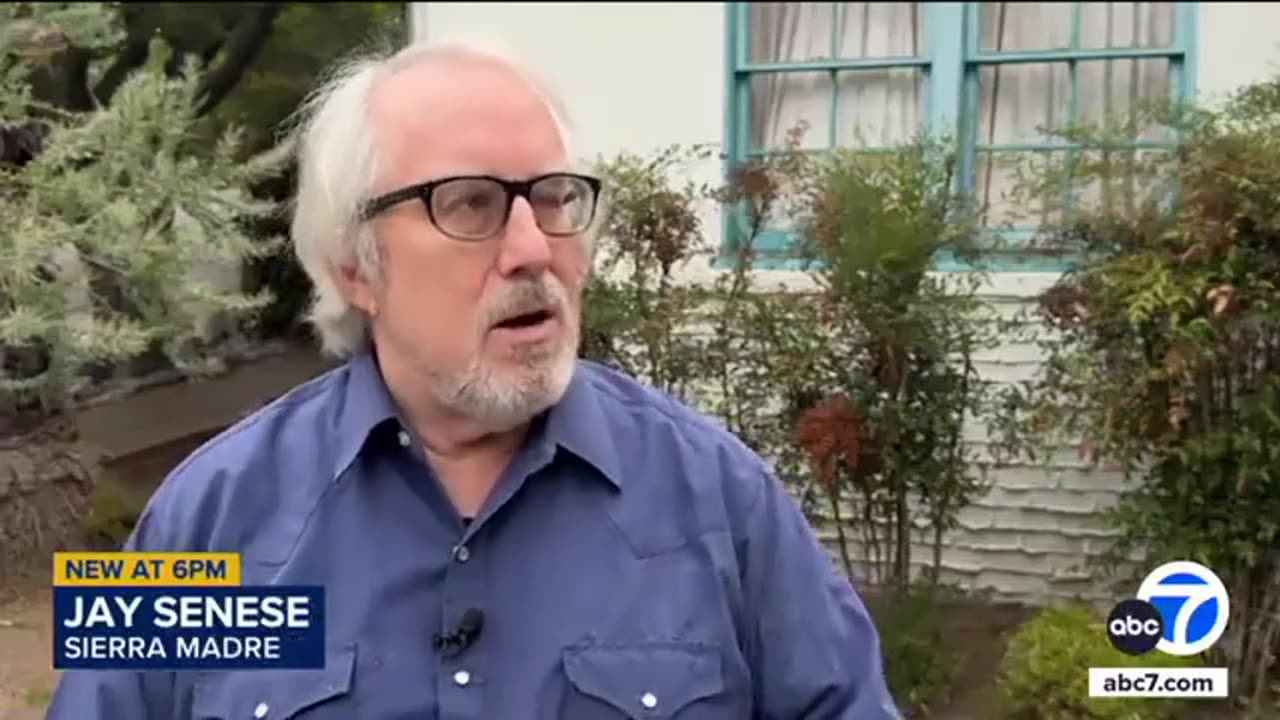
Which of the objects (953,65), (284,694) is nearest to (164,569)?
(284,694)

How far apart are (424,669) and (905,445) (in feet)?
9.06

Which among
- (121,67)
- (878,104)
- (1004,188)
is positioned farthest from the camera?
(121,67)

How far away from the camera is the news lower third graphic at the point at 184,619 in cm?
175

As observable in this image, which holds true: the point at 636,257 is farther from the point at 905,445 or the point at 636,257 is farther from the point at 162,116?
the point at 162,116

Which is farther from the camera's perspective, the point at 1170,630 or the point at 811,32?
the point at 811,32

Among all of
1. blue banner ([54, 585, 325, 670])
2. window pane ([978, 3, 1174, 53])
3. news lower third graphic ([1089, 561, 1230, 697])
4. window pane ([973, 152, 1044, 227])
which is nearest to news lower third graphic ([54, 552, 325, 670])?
blue banner ([54, 585, 325, 670])

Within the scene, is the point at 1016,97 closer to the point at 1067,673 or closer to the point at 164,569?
the point at 1067,673

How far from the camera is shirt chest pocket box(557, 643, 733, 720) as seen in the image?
1.72 metres

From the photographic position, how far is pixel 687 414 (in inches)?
76.1

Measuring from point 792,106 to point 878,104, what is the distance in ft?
1.10

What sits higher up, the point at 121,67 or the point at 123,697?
the point at 121,67

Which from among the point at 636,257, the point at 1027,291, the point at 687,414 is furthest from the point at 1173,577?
the point at 687,414

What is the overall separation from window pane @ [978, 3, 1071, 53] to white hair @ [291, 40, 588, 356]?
4.08 m

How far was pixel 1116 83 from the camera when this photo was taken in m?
5.49
